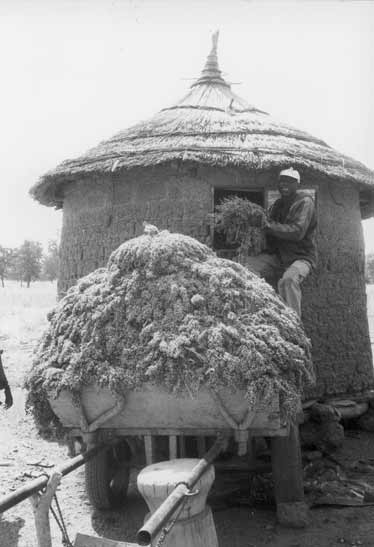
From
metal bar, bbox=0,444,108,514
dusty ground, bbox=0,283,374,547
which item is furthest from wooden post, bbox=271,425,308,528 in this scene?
metal bar, bbox=0,444,108,514

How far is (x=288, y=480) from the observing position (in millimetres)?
4391

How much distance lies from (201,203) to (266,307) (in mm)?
2798

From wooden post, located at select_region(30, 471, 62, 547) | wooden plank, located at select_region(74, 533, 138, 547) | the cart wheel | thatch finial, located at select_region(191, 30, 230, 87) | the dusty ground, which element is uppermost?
thatch finial, located at select_region(191, 30, 230, 87)

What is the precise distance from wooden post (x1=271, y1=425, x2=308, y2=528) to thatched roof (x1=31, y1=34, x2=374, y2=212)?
9.82 ft

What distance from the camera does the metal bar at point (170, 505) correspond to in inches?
90.1

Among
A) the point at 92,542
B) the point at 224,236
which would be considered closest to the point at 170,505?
the point at 92,542

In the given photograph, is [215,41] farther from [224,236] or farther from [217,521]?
[217,521]

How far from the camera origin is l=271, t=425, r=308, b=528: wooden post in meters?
4.36

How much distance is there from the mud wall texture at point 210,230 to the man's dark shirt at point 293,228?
0.77m

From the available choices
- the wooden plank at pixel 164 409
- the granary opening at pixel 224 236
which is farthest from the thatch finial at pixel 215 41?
the wooden plank at pixel 164 409

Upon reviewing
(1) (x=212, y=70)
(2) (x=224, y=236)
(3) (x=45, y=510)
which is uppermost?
(1) (x=212, y=70)

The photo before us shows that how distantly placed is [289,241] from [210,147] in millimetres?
1416

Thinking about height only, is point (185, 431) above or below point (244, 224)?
below

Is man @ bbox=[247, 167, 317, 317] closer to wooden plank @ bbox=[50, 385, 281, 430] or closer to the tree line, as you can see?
wooden plank @ bbox=[50, 385, 281, 430]
